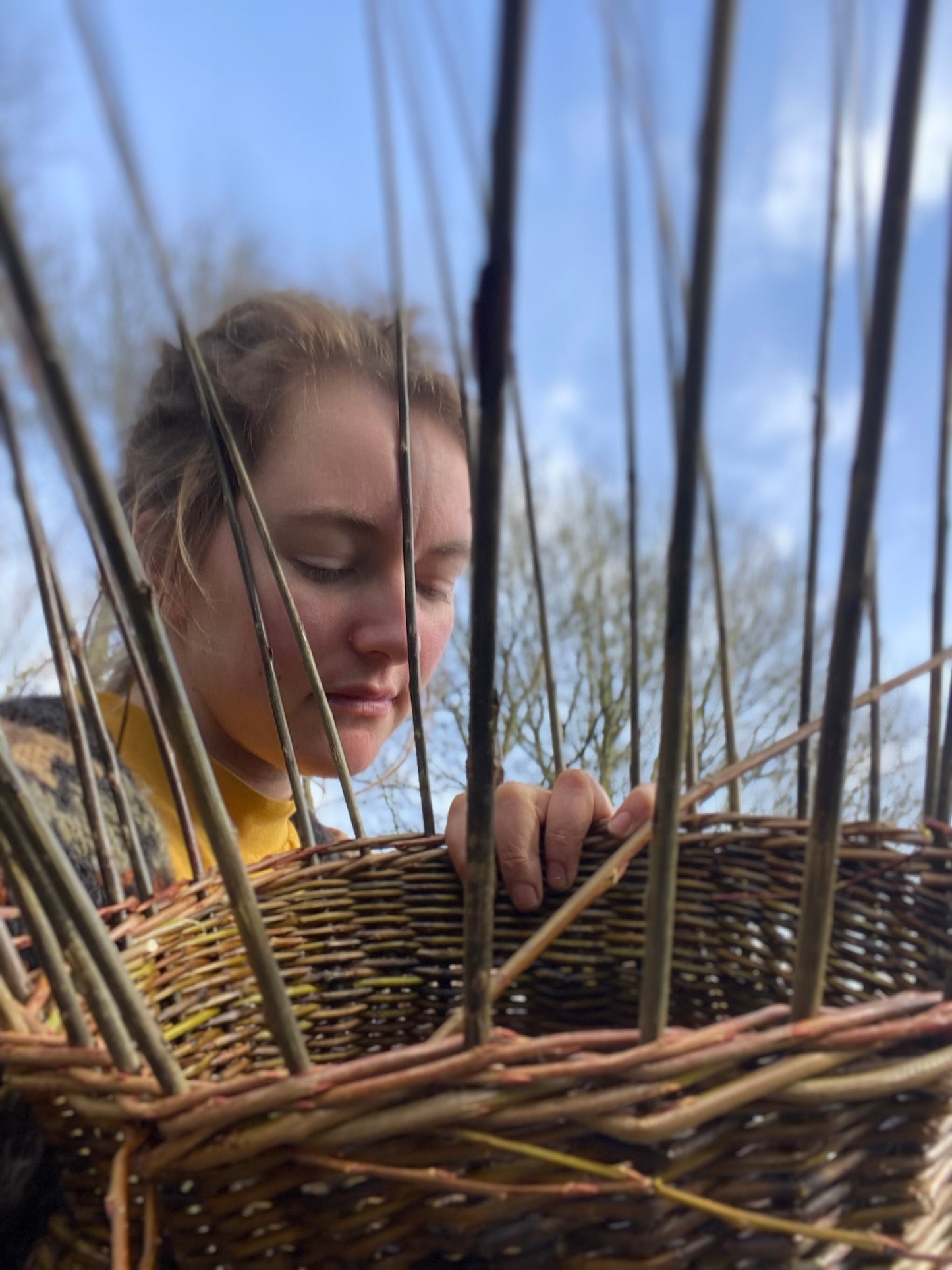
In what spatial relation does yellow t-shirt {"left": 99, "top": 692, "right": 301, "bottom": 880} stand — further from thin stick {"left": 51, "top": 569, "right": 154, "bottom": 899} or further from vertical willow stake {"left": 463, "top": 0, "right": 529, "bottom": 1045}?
vertical willow stake {"left": 463, "top": 0, "right": 529, "bottom": 1045}

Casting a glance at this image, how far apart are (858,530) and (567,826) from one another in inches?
11.9

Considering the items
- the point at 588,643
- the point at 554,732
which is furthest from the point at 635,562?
the point at 588,643

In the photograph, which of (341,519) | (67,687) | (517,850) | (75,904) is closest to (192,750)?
(75,904)

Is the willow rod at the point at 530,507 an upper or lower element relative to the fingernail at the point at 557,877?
upper

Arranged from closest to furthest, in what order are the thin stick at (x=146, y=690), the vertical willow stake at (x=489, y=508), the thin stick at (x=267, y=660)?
the vertical willow stake at (x=489, y=508) → the thin stick at (x=146, y=690) → the thin stick at (x=267, y=660)

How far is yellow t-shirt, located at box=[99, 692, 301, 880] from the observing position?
646 millimetres

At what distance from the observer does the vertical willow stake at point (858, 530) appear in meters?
0.15

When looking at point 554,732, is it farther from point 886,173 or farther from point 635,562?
point 886,173

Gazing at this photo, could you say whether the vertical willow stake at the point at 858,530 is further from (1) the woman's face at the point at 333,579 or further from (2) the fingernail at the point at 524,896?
(1) the woman's face at the point at 333,579

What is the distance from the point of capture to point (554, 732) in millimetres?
562

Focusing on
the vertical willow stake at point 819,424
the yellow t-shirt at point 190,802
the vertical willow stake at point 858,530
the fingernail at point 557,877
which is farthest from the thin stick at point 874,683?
the yellow t-shirt at point 190,802

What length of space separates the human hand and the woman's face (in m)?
0.21

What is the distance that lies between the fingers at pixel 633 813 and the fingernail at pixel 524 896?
51 mm

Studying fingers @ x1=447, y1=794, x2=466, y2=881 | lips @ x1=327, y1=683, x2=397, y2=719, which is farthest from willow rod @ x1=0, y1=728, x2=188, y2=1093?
lips @ x1=327, y1=683, x2=397, y2=719
